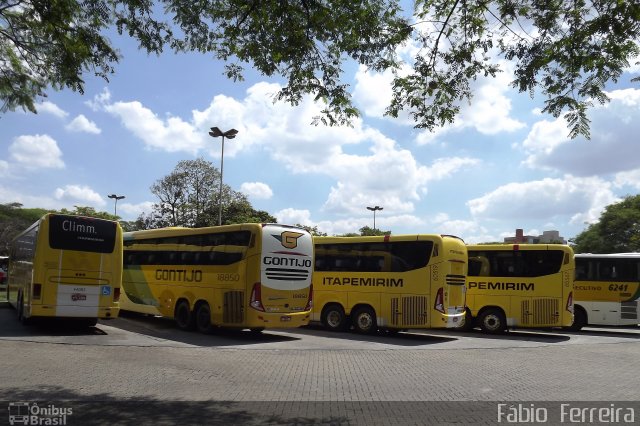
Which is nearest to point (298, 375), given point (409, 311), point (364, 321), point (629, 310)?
point (409, 311)

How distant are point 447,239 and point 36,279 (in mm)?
11118

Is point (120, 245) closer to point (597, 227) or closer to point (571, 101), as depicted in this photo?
point (571, 101)

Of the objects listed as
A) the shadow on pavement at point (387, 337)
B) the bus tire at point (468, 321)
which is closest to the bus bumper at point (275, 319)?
the shadow on pavement at point (387, 337)

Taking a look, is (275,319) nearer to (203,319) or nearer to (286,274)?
(286,274)

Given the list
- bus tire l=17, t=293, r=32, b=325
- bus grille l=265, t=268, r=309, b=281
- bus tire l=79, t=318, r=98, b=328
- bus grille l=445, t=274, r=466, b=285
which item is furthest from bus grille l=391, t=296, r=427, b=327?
bus tire l=17, t=293, r=32, b=325

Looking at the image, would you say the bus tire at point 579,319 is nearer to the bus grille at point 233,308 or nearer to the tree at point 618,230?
the bus grille at point 233,308

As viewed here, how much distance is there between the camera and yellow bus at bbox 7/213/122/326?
13.9m

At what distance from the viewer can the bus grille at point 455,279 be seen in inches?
627

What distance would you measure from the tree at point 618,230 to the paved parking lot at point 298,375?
40.8 metres

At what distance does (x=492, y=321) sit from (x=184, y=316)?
1005 centimetres

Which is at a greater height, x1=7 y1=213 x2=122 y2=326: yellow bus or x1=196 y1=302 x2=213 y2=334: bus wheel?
x1=7 y1=213 x2=122 y2=326: yellow bus

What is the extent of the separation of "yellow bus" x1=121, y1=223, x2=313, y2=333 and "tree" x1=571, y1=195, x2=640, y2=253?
44.2m

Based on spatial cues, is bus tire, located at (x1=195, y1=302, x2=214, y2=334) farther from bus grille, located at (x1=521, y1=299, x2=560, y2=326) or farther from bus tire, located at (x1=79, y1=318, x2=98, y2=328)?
A: bus grille, located at (x1=521, y1=299, x2=560, y2=326)

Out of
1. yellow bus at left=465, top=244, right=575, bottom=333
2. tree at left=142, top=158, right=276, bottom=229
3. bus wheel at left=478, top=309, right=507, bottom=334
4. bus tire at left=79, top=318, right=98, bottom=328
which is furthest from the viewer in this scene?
tree at left=142, top=158, right=276, bottom=229
